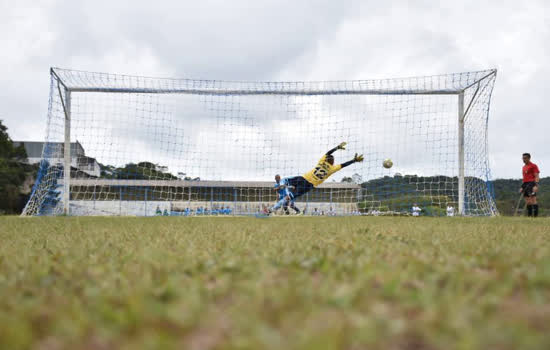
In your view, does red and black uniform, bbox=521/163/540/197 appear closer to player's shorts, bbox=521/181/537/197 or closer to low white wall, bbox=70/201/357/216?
player's shorts, bbox=521/181/537/197

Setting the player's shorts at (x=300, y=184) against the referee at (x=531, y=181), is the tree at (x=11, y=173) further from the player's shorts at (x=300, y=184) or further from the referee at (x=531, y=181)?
the referee at (x=531, y=181)

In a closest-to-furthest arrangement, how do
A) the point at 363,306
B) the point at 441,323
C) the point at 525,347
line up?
the point at 525,347, the point at 441,323, the point at 363,306

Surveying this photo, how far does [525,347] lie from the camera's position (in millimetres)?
772

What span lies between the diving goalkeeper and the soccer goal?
214 mm

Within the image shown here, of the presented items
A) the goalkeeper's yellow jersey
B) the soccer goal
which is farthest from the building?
the goalkeeper's yellow jersey

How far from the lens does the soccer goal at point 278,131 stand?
10.3m

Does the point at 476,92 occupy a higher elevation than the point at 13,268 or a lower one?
higher

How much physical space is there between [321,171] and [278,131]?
1624mm

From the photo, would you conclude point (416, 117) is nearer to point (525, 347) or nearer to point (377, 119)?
point (377, 119)

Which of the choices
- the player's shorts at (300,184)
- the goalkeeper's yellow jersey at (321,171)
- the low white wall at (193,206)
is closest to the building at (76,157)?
the low white wall at (193,206)

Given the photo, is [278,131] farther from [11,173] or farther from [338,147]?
[11,173]

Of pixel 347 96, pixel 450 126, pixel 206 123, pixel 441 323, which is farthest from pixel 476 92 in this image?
pixel 441 323

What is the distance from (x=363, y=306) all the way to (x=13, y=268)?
1554mm

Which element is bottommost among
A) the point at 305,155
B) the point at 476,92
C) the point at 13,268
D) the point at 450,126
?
the point at 13,268
